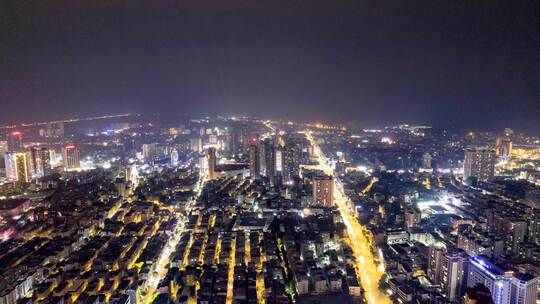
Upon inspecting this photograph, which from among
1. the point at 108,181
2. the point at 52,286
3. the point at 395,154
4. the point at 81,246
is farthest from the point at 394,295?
the point at 395,154

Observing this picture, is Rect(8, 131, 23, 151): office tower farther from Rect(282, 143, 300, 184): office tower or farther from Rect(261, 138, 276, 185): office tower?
Rect(282, 143, 300, 184): office tower

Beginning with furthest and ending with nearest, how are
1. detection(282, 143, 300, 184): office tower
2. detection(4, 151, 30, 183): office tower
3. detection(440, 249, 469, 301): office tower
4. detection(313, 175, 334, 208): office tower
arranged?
1. detection(282, 143, 300, 184): office tower
2. detection(4, 151, 30, 183): office tower
3. detection(313, 175, 334, 208): office tower
4. detection(440, 249, 469, 301): office tower

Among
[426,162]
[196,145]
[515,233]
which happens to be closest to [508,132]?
[426,162]

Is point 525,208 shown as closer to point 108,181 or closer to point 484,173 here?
point 484,173

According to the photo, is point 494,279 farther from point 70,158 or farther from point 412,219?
point 70,158

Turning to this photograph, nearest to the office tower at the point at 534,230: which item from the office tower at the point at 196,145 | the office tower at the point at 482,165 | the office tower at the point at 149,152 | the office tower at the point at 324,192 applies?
the office tower at the point at 324,192

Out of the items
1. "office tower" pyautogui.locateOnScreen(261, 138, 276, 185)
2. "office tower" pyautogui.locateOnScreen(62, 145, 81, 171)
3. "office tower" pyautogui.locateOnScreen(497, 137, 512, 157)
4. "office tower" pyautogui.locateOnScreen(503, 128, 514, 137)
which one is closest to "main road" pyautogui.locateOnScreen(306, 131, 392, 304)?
"office tower" pyautogui.locateOnScreen(261, 138, 276, 185)
